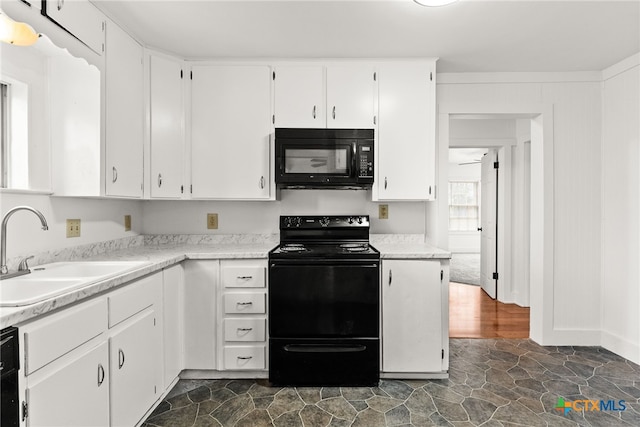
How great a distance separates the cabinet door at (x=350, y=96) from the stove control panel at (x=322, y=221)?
0.76 metres

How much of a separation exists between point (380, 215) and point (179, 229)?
1.77m

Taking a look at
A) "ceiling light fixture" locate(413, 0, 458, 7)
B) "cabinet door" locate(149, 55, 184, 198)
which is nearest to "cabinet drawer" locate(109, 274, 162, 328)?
"cabinet door" locate(149, 55, 184, 198)

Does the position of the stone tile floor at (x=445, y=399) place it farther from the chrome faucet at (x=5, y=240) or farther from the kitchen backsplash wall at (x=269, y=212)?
the kitchen backsplash wall at (x=269, y=212)

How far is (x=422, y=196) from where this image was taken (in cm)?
273

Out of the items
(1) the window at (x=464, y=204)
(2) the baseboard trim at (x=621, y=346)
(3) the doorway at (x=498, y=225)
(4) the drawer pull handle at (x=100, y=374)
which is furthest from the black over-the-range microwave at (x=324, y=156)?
(1) the window at (x=464, y=204)

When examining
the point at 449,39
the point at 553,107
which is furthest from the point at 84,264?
the point at 553,107

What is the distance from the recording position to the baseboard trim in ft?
8.93

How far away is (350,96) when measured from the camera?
2.71 meters

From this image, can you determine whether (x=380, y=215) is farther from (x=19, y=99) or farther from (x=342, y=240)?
(x=19, y=99)

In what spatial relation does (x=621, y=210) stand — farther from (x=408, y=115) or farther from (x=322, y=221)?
(x=322, y=221)

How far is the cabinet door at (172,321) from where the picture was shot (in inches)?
85.6

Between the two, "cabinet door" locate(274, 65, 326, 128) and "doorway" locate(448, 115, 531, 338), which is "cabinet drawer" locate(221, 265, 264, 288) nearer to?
"cabinet door" locate(274, 65, 326, 128)

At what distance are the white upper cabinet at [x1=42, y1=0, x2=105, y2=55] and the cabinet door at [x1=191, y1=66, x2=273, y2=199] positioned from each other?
2.48 feet

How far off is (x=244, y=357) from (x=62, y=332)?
134cm
